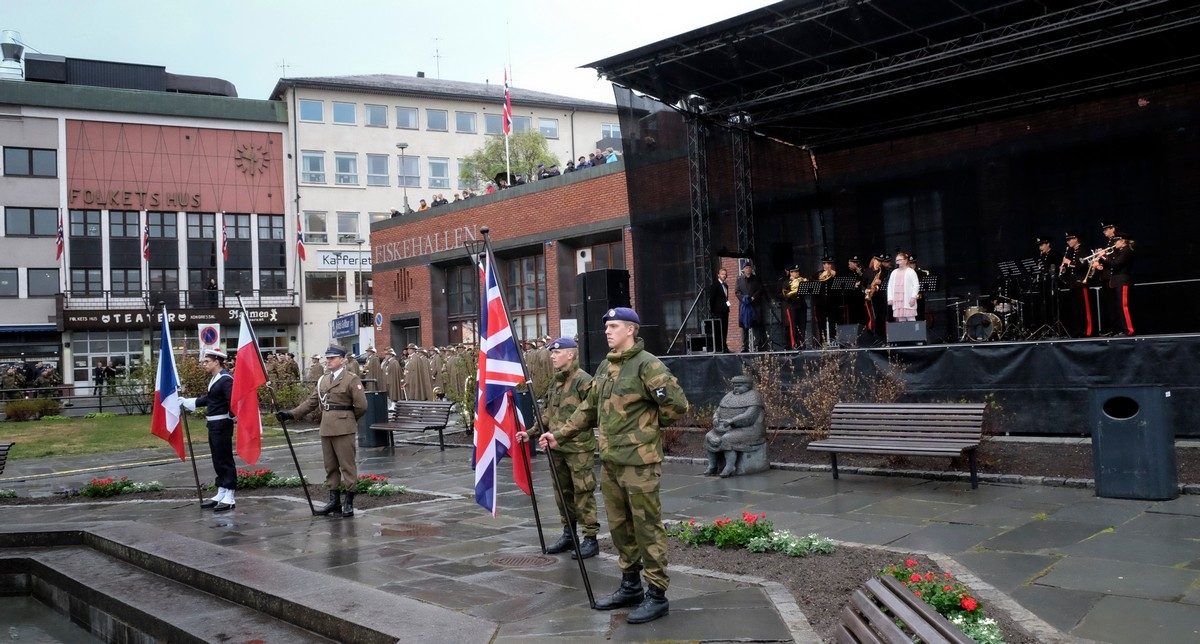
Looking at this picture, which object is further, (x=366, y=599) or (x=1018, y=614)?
(x=366, y=599)

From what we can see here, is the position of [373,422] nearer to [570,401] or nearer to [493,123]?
[570,401]

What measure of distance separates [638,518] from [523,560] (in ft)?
7.48

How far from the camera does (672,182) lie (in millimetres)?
20141

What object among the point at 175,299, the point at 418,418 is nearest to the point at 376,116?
the point at 175,299

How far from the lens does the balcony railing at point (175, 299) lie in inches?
1998

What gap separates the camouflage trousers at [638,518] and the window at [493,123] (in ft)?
189

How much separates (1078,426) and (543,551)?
26.5ft

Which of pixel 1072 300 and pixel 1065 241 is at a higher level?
pixel 1065 241

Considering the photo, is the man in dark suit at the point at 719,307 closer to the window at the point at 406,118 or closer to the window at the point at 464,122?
the window at the point at 406,118

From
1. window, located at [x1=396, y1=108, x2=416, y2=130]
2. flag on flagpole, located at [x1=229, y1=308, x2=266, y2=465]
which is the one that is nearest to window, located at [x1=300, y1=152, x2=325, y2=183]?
window, located at [x1=396, y1=108, x2=416, y2=130]

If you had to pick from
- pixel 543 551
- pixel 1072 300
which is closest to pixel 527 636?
pixel 543 551

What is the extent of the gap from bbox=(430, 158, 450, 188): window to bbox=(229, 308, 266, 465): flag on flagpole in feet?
161

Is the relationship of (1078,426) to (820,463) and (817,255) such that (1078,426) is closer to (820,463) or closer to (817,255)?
(820,463)

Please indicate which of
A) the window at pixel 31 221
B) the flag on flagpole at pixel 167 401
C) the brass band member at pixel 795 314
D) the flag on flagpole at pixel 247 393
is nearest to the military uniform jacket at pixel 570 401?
the flag on flagpole at pixel 247 393
